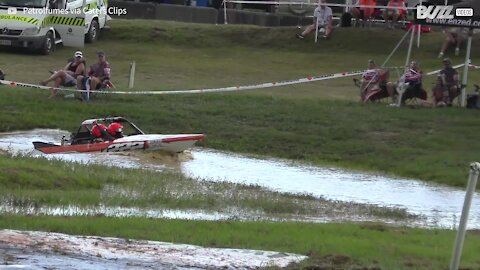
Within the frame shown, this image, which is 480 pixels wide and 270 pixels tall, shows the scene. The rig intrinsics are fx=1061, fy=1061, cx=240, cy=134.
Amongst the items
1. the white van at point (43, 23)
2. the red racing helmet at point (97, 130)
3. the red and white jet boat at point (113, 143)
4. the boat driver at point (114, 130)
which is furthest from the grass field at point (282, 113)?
the red racing helmet at point (97, 130)

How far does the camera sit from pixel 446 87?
25.6 metres

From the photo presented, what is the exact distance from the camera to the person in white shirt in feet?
121

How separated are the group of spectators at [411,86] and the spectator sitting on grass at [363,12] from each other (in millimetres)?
11376

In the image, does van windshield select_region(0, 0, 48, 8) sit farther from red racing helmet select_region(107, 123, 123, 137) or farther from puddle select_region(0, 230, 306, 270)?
puddle select_region(0, 230, 306, 270)

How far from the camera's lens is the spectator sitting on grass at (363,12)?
3756cm

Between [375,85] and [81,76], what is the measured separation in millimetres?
7286

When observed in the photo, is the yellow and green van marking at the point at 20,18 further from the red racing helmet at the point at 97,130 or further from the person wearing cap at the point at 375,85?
the red racing helmet at the point at 97,130

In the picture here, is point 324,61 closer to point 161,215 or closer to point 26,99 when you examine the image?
point 26,99

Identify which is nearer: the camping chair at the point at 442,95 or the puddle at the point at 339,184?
the puddle at the point at 339,184

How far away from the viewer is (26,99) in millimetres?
25531

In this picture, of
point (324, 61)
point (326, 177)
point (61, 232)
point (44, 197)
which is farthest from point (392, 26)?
point (61, 232)

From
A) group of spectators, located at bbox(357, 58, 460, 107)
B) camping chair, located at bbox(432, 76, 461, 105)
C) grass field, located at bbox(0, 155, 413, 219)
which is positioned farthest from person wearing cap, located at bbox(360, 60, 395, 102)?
grass field, located at bbox(0, 155, 413, 219)

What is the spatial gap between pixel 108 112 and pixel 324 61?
12.5m

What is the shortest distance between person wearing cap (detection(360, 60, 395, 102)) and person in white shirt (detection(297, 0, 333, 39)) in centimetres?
1022
